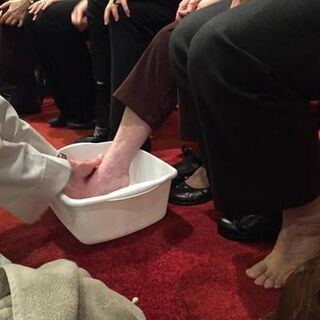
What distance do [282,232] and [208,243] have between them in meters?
0.19

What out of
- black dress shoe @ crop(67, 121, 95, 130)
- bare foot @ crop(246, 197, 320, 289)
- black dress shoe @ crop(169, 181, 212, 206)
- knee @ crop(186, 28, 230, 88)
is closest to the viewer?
knee @ crop(186, 28, 230, 88)

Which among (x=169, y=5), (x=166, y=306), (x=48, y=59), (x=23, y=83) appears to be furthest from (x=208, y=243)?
(x=23, y=83)

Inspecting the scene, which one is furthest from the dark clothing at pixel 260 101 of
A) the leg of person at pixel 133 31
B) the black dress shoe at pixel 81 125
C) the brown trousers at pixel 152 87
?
the black dress shoe at pixel 81 125

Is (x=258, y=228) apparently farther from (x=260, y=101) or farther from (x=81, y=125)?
(x=81, y=125)

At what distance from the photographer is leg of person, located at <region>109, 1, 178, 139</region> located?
1327mm

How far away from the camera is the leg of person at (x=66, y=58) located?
5.65ft

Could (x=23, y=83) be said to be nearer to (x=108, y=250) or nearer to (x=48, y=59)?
(x=48, y=59)

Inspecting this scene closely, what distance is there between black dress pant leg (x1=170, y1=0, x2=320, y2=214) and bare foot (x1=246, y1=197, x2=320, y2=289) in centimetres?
6

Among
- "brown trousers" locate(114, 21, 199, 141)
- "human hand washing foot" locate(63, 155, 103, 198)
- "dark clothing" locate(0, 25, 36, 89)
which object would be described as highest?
"brown trousers" locate(114, 21, 199, 141)

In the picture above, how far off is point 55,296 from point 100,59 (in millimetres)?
1109

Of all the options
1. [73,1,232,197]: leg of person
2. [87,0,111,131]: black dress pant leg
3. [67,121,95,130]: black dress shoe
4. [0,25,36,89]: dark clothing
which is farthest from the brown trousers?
[0,25,36,89]: dark clothing

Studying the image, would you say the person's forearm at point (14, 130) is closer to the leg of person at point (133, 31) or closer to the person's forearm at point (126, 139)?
the person's forearm at point (126, 139)

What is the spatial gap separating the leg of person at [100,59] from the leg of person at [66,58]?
0.19m

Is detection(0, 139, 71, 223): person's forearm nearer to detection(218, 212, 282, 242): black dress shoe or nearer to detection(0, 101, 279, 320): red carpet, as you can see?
detection(0, 101, 279, 320): red carpet
